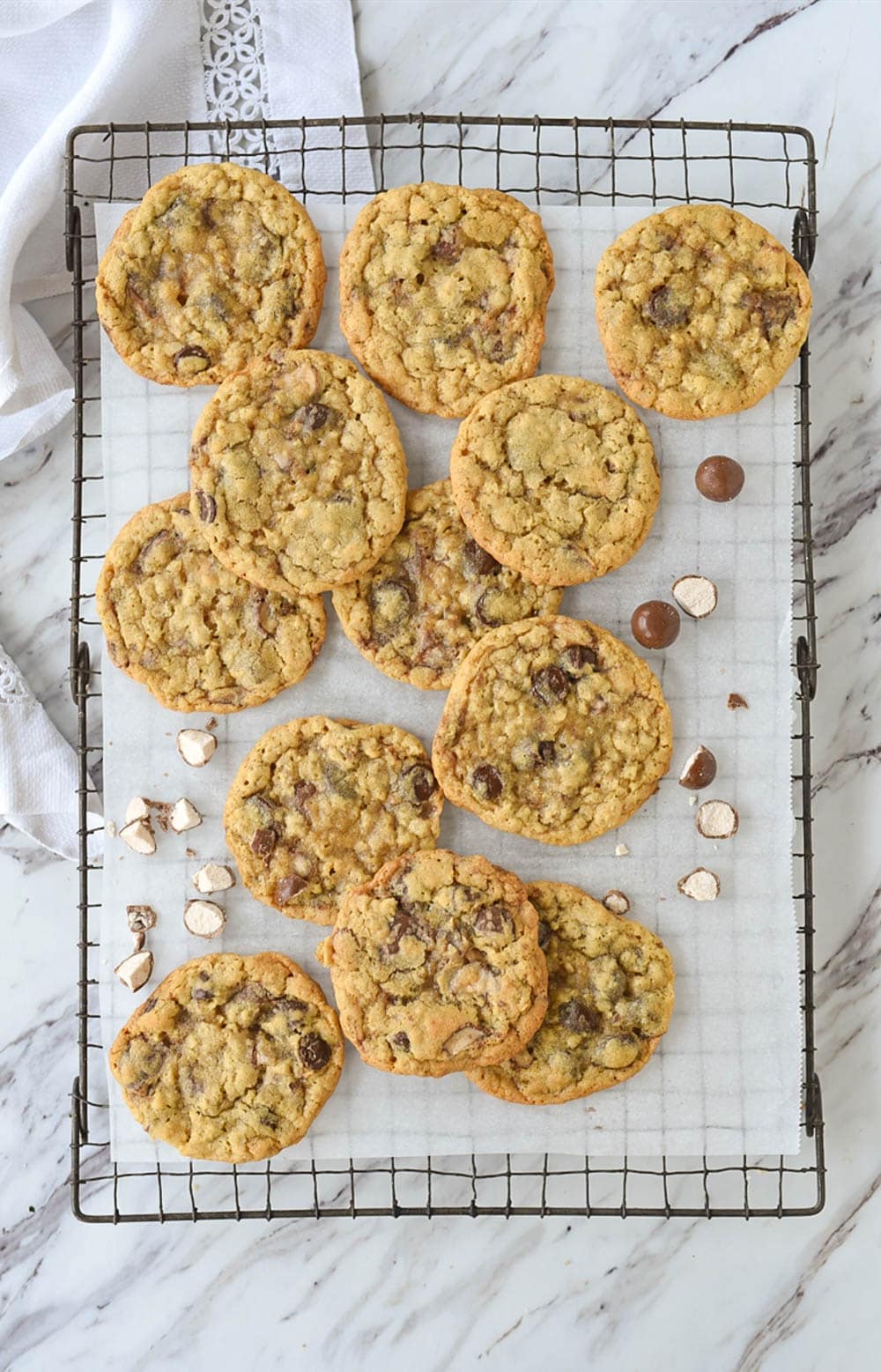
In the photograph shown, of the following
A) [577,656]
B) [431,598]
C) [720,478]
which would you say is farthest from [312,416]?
[720,478]

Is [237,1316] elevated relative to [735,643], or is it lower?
lower

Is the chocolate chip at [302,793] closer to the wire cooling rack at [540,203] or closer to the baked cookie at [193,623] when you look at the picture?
the baked cookie at [193,623]

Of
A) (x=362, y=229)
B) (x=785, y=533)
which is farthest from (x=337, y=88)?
(x=785, y=533)

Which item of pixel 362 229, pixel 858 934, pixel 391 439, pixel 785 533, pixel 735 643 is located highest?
pixel 362 229

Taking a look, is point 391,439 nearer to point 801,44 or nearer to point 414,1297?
point 801,44

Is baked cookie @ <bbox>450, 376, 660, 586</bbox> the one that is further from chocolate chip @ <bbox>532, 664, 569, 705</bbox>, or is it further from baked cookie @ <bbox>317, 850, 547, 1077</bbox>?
baked cookie @ <bbox>317, 850, 547, 1077</bbox>

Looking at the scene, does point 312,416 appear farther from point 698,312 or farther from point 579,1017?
point 579,1017
